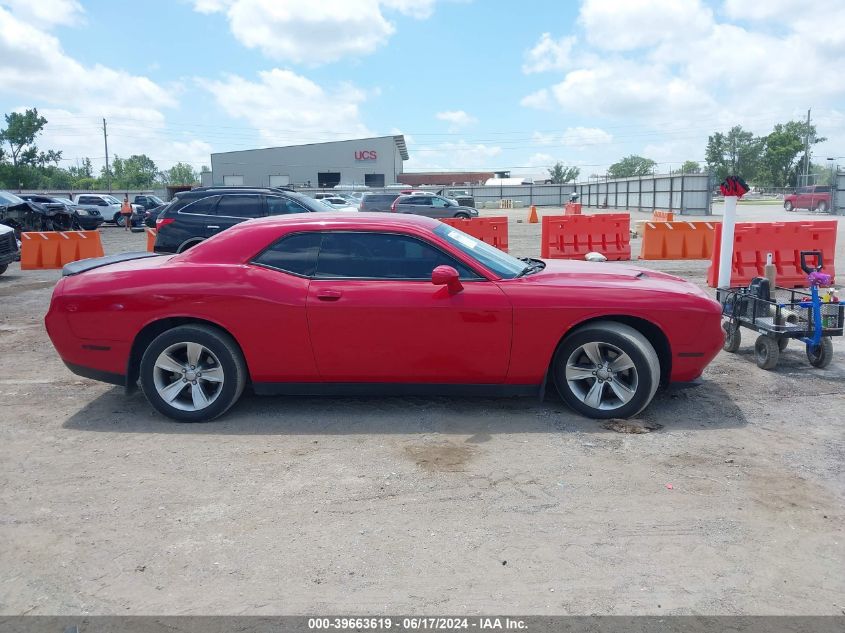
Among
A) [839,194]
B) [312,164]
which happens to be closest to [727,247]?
[839,194]

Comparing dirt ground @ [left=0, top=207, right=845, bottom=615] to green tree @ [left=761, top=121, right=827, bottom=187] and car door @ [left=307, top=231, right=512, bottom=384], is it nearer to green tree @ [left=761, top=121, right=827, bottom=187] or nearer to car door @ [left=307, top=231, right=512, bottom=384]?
car door @ [left=307, top=231, right=512, bottom=384]

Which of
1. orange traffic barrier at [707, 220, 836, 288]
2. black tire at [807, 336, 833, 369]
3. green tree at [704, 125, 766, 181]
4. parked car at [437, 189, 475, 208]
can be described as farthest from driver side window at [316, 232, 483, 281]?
green tree at [704, 125, 766, 181]

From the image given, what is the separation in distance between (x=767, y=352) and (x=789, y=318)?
16.3 inches

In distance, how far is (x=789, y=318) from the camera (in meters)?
6.41

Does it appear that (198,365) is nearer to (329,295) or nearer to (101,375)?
(101,375)

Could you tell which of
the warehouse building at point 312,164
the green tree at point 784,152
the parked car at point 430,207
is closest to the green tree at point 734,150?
the green tree at point 784,152

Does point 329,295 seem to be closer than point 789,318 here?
Yes

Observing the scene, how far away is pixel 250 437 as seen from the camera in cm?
486

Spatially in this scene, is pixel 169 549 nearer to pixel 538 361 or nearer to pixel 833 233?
pixel 538 361

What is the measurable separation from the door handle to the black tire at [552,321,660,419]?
1.63 m

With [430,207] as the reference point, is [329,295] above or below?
below

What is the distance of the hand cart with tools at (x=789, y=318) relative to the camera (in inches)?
241

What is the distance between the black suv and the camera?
11750mm

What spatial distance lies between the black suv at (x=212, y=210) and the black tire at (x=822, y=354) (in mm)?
8026
